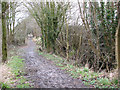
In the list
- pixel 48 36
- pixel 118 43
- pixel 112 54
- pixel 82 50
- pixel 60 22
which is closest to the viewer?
pixel 118 43

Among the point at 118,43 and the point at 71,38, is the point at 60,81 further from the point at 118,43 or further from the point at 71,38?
the point at 71,38

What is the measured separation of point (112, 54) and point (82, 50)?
8.79ft

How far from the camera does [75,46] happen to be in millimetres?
11102

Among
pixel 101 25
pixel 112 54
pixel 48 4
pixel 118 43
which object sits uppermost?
pixel 48 4

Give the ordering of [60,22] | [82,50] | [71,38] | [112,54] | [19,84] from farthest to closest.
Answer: [60,22] → [71,38] → [82,50] → [112,54] → [19,84]

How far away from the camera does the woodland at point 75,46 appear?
540 centimetres

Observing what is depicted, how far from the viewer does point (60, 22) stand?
14.1 metres

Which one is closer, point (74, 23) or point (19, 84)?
point (19, 84)

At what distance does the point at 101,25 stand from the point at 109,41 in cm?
116

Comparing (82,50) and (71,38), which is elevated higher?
(71,38)

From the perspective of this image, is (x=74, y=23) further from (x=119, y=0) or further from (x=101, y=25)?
(x=119, y=0)

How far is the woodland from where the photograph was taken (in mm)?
5396

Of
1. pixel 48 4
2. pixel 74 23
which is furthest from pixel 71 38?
pixel 48 4

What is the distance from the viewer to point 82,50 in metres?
10.0
